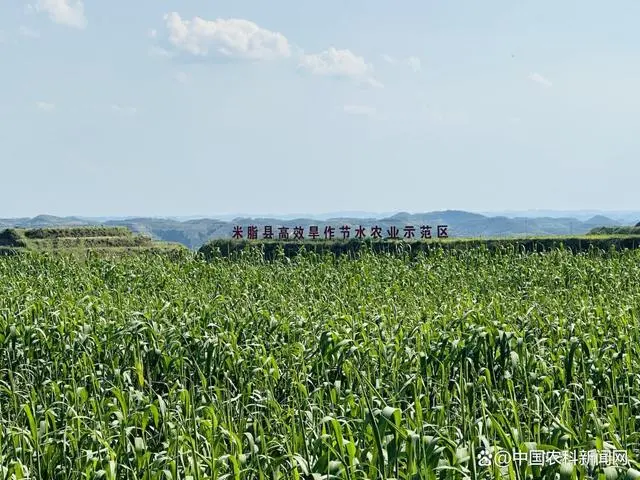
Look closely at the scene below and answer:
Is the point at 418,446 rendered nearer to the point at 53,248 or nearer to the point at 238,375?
the point at 238,375

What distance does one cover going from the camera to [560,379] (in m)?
6.81

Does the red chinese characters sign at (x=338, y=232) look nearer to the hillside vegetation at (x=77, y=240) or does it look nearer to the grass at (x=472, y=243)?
the grass at (x=472, y=243)

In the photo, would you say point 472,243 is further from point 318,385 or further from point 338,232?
point 318,385

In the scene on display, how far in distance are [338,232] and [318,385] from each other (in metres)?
26.2

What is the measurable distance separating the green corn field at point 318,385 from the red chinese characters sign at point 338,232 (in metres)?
16.0

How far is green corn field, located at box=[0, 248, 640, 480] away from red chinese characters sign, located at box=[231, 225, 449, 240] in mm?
16028

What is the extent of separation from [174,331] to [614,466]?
18.1 ft

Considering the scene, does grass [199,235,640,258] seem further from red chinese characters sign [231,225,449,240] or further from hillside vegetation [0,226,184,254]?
hillside vegetation [0,226,184,254]

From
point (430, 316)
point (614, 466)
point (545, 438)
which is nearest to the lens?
point (614, 466)

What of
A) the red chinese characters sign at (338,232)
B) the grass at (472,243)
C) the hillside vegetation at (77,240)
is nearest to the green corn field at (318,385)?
the grass at (472,243)

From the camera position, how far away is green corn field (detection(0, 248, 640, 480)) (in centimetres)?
435

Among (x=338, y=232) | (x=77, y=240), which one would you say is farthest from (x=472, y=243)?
(x=77, y=240)

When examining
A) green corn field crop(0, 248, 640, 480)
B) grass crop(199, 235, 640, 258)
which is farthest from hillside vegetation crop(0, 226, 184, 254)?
green corn field crop(0, 248, 640, 480)

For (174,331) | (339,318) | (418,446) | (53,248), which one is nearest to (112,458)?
(418,446)
